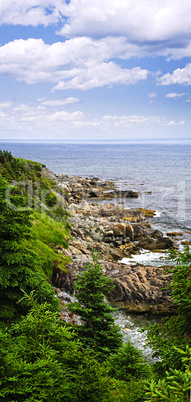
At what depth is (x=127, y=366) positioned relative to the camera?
8852 millimetres

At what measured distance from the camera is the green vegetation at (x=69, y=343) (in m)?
4.99

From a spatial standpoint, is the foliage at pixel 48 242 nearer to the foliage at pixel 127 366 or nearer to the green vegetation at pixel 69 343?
the green vegetation at pixel 69 343

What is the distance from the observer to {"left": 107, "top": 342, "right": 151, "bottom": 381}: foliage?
8.66m

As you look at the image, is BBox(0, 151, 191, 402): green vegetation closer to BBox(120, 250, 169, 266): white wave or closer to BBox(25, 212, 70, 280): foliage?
BBox(25, 212, 70, 280): foliage

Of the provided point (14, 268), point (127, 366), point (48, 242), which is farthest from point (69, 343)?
point (48, 242)

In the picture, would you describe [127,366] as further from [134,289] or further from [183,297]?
[134,289]

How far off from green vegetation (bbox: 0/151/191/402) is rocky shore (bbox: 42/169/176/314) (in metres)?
2.53

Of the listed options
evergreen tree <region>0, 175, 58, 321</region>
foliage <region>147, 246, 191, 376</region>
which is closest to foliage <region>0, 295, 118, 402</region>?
foliage <region>147, 246, 191, 376</region>

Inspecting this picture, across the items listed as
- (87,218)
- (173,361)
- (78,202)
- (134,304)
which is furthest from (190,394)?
(78,202)

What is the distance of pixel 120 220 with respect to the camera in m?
41.0

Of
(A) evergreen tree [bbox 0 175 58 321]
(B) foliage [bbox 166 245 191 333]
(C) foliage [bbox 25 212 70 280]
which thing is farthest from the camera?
(C) foliage [bbox 25 212 70 280]

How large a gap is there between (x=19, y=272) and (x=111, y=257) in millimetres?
19454

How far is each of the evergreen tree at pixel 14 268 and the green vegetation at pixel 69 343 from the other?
1.2 inches

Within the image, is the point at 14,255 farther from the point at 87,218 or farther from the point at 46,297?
the point at 87,218
